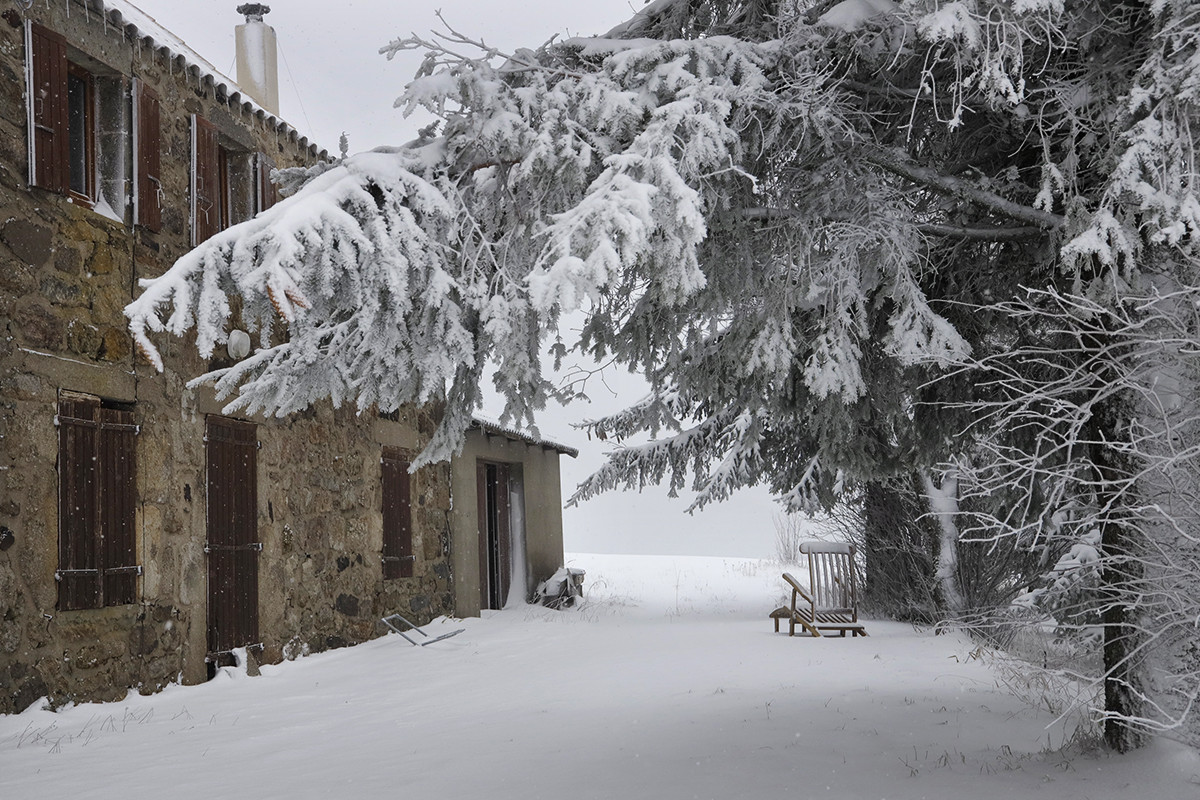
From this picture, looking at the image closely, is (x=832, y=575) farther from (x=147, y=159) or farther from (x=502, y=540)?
(x=147, y=159)

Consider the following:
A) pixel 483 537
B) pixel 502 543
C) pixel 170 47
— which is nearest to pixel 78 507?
pixel 170 47

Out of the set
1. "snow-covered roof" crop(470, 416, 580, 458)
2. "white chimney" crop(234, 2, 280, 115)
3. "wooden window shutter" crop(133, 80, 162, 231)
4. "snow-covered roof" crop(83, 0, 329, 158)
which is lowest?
"snow-covered roof" crop(470, 416, 580, 458)

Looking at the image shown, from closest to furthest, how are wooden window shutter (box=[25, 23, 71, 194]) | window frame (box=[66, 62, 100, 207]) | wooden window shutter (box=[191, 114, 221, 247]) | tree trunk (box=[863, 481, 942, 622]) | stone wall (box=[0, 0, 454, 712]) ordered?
stone wall (box=[0, 0, 454, 712]) → wooden window shutter (box=[25, 23, 71, 194]) → window frame (box=[66, 62, 100, 207]) → wooden window shutter (box=[191, 114, 221, 247]) → tree trunk (box=[863, 481, 942, 622])

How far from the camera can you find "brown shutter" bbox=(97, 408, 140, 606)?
22.3ft

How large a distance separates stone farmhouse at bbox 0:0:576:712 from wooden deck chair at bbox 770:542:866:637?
Result: 441 cm

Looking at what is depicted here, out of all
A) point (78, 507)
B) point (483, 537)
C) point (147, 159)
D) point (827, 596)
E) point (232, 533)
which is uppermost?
point (147, 159)

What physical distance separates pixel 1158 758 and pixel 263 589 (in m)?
6.61

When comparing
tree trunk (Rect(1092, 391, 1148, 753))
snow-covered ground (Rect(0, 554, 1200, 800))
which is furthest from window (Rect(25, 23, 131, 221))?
tree trunk (Rect(1092, 391, 1148, 753))

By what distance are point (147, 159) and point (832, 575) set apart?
8790 mm

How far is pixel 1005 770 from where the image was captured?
4.93 m

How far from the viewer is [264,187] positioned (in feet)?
29.3

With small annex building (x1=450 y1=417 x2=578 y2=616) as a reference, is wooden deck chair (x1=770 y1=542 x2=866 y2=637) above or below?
below

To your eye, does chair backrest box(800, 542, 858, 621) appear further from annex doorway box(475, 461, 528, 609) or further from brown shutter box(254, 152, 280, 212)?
brown shutter box(254, 152, 280, 212)

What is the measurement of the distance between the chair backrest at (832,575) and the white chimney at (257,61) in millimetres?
7607
